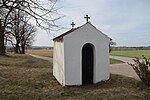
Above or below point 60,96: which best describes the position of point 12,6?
above

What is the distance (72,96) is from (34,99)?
59.3 inches

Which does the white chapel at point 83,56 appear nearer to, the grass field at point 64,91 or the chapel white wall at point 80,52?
the chapel white wall at point 80,52

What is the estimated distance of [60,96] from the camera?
8.60 metres

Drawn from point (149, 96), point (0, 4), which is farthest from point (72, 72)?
point (0, 4)

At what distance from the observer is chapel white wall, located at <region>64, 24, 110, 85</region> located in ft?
35.0

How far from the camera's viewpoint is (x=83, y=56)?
1162 cm

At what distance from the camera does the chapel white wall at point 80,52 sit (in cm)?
1066

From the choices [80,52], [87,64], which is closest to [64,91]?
[80,52]

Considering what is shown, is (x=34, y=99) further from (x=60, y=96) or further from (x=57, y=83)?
(x=57, y=83)

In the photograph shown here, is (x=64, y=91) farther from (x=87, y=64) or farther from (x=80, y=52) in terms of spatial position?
(x=87, y=64)

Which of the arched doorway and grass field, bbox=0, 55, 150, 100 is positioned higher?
the arched doorway

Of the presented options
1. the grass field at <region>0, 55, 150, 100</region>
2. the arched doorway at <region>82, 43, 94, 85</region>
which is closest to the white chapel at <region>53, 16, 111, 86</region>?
the arched doorway at <region>82, 43, 94, 85</region>

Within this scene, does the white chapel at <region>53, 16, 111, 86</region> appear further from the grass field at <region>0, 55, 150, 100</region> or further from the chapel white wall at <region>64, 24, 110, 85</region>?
the grass field at <region>0, 55, 150, 100</region>

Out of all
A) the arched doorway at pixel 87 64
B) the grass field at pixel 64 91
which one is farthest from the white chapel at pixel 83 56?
the grass field at pixel 64 91
